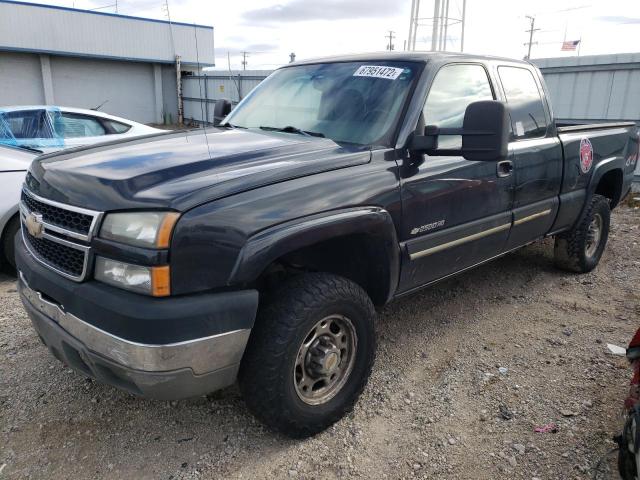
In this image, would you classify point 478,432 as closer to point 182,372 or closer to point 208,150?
point 182,372

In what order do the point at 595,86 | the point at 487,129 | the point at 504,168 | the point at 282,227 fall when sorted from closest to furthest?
the point at 282,227
the point at 487,129
the point at 504,168
the point at 595,86

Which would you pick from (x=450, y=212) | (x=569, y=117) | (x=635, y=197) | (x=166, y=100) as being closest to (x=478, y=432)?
(x=450, y=212)

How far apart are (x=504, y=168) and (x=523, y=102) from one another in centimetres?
81

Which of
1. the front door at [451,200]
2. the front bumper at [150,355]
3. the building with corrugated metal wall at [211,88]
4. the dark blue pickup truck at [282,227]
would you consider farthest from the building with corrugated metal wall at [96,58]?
the front bumper at [150,355]

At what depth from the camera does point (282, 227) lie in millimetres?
2289

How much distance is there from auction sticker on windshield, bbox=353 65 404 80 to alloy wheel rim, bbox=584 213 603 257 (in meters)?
2.97

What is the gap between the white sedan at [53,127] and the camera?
21.1 feet

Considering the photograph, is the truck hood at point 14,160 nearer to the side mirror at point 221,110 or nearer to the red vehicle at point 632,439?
the side mirror at point 221,110

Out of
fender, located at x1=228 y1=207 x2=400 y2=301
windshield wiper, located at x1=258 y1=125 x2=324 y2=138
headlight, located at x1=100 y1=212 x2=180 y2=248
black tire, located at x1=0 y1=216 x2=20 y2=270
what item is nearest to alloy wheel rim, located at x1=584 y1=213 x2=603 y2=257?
fender, located at x1=228 y1=207 x2=400 y2=301

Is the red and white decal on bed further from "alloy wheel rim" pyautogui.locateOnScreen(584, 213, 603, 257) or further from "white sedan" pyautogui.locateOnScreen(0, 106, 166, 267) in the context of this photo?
"white sedan" pyautogui.locateOnScreen(0, 106, 166, 267)

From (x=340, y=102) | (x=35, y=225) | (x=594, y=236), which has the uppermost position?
(x=340, y=102)

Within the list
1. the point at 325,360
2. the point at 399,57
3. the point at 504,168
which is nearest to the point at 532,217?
the point at 504,168

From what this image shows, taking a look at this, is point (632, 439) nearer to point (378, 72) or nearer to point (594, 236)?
point (378, 72)

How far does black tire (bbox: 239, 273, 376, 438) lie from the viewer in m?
2.38
